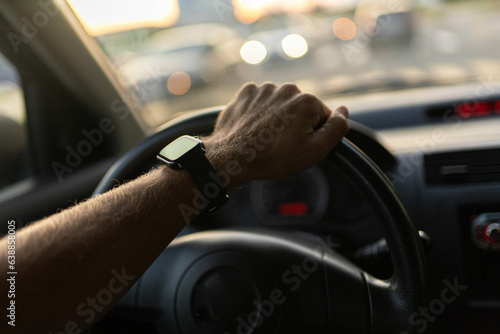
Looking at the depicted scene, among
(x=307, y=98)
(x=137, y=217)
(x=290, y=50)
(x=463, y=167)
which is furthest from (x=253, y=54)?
(x=137, y=217)

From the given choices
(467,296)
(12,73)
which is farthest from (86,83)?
(467,296)

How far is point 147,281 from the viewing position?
151cm

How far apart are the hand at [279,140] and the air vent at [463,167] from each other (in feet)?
2.21

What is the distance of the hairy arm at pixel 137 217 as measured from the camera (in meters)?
1.02

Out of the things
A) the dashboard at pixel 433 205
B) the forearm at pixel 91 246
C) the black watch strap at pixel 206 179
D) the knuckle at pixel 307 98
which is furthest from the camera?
the dashboard at pixel 433 205

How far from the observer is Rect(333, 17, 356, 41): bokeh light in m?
16.0

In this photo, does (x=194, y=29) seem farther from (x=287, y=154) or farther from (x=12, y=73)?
(x=287, y=154)

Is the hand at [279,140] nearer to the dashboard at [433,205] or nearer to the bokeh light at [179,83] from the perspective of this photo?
the dashboard at [433,205]

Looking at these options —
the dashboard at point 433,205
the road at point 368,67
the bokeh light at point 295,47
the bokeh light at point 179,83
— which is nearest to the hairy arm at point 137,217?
the dashboard at point 433,205

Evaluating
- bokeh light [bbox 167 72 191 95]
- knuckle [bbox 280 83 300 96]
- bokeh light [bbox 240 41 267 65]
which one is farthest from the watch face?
bokeh light [bbox 240 41 267 65]

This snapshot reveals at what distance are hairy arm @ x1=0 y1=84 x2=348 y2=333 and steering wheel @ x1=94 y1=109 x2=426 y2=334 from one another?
12cm

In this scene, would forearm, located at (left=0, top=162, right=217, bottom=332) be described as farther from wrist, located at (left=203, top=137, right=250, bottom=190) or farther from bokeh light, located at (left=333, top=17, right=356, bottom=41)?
bokeh light, located at (left=333, top=17, right=356, bottom=41)

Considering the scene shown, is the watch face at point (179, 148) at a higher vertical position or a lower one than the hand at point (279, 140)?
higher

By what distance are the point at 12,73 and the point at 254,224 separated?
48.4 inches
